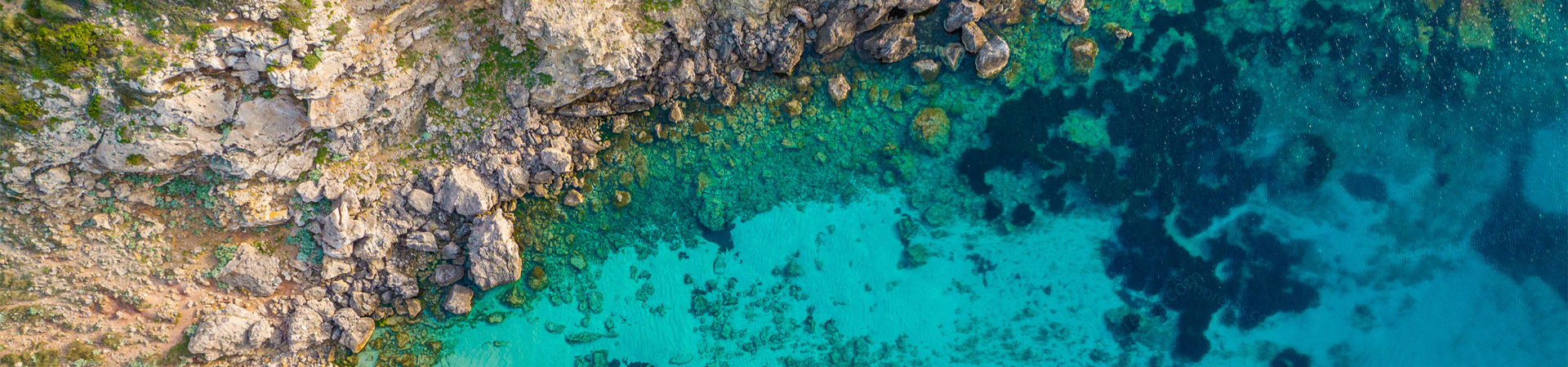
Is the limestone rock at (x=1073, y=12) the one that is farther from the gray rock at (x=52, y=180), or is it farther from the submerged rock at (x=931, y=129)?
the gray rock at (x=52, y=180)

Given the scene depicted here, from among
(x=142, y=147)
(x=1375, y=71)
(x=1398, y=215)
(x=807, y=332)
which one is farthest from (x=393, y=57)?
(x=1398, y=215)

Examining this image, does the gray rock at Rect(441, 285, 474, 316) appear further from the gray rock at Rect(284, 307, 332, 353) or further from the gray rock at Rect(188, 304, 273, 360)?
the gray rock at Rect(188, 304, 273, 360)

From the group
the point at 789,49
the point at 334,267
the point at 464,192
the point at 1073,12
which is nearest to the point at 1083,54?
the point at 1073,12

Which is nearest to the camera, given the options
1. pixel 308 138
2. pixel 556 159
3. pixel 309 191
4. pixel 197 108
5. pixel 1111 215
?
pixel 197 108

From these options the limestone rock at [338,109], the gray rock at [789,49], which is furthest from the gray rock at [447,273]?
the gray rock at [789,49]

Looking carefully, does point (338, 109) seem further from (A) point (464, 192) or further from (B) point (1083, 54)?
(B) point (1083, 54)

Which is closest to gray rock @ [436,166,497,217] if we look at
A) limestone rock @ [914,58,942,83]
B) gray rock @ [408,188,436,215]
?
gray rock @ [408,188,436,215]
